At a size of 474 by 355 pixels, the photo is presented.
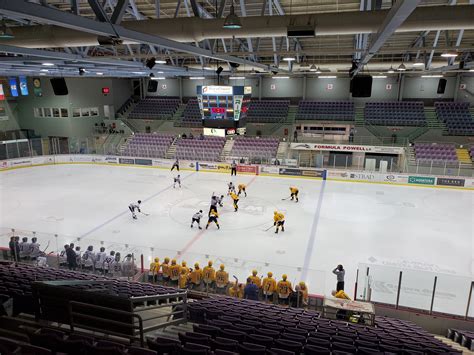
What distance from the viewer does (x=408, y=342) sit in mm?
5629

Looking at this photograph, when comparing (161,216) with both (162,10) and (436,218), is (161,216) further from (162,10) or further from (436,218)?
(436,218)

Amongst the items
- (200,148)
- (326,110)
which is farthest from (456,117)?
(200,148)

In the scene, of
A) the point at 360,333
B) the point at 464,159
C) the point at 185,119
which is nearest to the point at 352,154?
the point at 464,159

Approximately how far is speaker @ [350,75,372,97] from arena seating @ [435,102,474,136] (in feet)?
56.1

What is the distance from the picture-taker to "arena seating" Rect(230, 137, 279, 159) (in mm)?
26031

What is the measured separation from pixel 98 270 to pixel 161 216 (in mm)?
5855

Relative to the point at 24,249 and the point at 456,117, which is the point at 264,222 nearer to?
the point at 24,249

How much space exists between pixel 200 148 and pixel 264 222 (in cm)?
1472

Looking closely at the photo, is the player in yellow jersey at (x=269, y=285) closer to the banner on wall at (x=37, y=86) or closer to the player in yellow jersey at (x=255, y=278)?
the player in yellow jersey at (x=255, y=278)

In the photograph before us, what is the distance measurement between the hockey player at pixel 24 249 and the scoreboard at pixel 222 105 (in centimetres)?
1050

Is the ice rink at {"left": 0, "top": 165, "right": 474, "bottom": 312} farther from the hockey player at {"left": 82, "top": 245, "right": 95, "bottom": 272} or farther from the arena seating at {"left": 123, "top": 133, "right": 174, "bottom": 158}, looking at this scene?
the arena seating at {"left": 123, "top": 133, "right": 174, "bottom": 158}

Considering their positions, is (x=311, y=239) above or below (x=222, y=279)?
below

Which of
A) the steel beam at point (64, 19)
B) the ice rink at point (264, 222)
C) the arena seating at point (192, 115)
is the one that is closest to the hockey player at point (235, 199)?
the ice rink at point (264, 222)

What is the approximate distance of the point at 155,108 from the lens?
3678 cm
